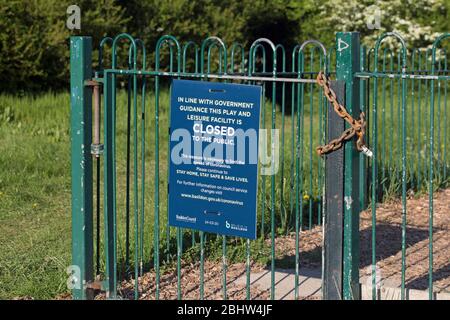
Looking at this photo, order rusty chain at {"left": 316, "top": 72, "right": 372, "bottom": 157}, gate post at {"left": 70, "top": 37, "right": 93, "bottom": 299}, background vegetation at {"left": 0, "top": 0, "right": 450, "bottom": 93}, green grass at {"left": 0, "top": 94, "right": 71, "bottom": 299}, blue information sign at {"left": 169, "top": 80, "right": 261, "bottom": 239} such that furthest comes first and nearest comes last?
background vegetation at {"left": 0, "top": 0, "right": 450, "bottom": 93}
green grass at {"left": 0, "top": 94, "right": 71, "bottom": 299}
gate post at {"left": 70, "top": 37, "right": 93, "bottom": 299}
blue information sign at {"left": 169, "top": 80, "right": 261, "bottom": 239}
rusty chain at {"left": 316, "top": 72, "right": 372, "bottom": 157}

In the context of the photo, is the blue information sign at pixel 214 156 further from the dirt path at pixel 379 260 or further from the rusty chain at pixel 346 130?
the dirt path at pixel 379 260

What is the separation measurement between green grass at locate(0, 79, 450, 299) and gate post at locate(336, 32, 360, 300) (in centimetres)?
166

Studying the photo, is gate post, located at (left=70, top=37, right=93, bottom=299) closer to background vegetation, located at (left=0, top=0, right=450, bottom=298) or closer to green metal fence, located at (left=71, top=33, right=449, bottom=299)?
green metal fence, located at (left=71, top=33, right=449, bottom=299)

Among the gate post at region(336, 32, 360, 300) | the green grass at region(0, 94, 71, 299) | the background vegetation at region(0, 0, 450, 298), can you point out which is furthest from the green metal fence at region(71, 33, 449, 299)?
the green grass at region(0, 94, 71, 299)

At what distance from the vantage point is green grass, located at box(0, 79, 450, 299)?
5992 mm

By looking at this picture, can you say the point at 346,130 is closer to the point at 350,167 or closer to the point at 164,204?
the point at 350,167

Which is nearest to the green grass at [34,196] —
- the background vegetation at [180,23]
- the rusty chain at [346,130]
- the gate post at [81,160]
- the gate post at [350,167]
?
the gate post at [81,160]

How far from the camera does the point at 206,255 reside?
6227 mm

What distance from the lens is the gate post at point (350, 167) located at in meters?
4.38

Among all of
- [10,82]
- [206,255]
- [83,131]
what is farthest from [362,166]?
[10,82]

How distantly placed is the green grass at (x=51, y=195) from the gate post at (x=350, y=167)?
166 centimetres

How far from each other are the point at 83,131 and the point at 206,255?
1437mm
